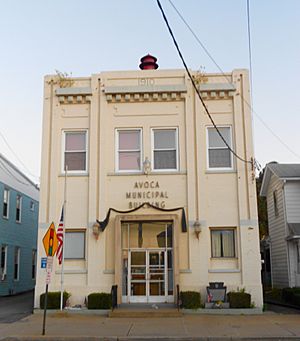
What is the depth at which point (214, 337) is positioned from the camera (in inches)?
503

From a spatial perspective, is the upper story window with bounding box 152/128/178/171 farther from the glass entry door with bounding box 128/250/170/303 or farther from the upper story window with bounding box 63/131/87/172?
the glass entry door with bounding box 128/250/170/303

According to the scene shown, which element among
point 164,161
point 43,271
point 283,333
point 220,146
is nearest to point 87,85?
point 164,161

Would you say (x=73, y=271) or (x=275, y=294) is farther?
(x=275, y=294)

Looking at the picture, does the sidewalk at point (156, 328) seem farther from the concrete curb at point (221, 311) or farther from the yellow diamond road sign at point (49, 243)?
the yellow diamond road sign at point (49, 243)

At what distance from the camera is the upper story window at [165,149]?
1966 centimetres

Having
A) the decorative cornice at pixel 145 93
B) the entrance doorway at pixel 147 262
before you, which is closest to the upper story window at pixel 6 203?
the decorative cornice at pixel 145 93

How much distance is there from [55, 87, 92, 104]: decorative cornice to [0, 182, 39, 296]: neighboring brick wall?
1048 centimetres

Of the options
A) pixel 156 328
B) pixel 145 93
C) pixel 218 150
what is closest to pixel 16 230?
pixel 145 93

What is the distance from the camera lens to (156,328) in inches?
567

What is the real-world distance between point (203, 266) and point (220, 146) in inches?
191

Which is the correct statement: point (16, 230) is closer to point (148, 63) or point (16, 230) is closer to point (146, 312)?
point (148, 63)

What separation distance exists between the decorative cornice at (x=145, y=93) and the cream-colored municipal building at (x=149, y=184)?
41 millimetres

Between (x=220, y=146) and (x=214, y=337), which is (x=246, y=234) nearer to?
(x=220, y=146)

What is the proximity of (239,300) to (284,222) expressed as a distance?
814cm
